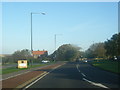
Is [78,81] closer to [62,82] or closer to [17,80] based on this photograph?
[62,82]

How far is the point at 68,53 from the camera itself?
479 ft

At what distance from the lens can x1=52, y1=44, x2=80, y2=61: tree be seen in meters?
144

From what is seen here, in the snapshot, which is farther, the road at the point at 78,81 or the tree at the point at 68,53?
the tree at the point at 68,53

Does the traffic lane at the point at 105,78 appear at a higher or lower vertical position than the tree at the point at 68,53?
lower

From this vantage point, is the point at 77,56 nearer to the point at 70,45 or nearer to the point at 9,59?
the point at 70,45

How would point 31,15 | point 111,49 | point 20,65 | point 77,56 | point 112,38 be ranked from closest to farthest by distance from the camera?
1. point 31,15
2. point 20,65
3. point 111,49
4. point 112,38
5. point 77,56

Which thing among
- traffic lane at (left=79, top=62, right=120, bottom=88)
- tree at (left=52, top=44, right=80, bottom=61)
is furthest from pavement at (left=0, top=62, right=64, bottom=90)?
tree at (left=52, top=44, right=80, bottom=61)

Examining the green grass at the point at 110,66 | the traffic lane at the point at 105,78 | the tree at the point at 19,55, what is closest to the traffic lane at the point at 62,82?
the traffic lane at the point at 105,78

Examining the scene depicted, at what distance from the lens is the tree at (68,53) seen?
144 meters

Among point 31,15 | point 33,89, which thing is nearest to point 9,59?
point 31,15

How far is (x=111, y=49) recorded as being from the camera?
7925 centimetres

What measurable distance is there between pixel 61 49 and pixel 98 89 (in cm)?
14143

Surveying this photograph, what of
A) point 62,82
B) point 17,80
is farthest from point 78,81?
point 17,80

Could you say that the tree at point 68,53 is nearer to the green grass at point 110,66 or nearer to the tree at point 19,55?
the tree at point 19,55
